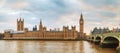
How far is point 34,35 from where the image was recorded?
609 ft

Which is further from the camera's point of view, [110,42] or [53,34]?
[53,34]

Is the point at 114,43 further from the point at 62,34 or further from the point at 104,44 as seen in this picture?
the point at 62,34

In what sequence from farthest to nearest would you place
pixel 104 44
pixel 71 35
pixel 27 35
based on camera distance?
pixel 27 35 < pixel 71 35 < pixel 104 44

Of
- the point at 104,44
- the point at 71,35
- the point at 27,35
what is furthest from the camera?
the point at 27,35

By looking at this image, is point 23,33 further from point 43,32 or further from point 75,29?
point 75,29

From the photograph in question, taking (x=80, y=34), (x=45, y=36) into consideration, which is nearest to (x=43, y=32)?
(x=45, y=36)

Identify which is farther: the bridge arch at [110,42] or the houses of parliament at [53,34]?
the houses of parliament at [53,34]

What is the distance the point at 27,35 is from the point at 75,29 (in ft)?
128

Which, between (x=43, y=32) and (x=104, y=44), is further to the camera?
(x=43, y=32)

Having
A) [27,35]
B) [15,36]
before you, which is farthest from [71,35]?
[15,36]

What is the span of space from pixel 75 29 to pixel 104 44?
4875 inches

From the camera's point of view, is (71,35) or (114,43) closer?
(114,43)

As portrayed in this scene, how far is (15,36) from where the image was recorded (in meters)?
193

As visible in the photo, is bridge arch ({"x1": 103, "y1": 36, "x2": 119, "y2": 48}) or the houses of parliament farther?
the houses of parliament
